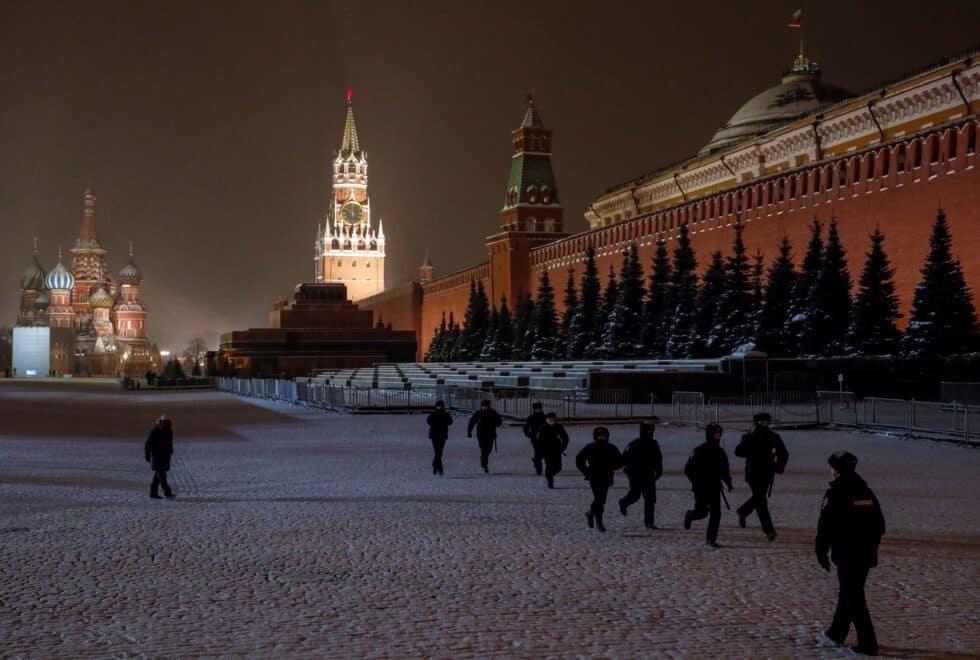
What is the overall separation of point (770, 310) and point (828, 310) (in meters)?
1.77

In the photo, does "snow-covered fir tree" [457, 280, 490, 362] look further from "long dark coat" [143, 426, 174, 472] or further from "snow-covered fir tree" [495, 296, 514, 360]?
"long dark coat" [143, 426, 174, 472]

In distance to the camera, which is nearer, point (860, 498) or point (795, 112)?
point (860, 498)

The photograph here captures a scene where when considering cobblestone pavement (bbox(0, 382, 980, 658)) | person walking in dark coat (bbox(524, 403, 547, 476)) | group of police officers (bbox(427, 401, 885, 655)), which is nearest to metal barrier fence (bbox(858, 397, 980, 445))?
cobblestone pavement (bbox(0, 382, 980, 658))

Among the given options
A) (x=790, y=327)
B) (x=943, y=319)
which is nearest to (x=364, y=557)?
(x=943, y=319)

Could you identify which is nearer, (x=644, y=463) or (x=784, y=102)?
(x=644, y=463)

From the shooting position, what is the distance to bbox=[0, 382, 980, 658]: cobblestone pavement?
511cm

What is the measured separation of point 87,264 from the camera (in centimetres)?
12044

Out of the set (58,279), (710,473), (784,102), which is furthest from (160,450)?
(58,279)

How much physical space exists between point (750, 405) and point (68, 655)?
18940 millimetres

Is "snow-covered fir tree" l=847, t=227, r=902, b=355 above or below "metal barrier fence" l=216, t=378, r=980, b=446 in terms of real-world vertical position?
above

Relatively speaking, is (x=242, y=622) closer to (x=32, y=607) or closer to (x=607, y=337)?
(x=32, y=607)

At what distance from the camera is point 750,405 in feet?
73.7

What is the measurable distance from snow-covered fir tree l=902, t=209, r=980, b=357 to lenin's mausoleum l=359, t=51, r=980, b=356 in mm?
1691

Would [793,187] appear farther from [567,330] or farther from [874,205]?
[567,330]
